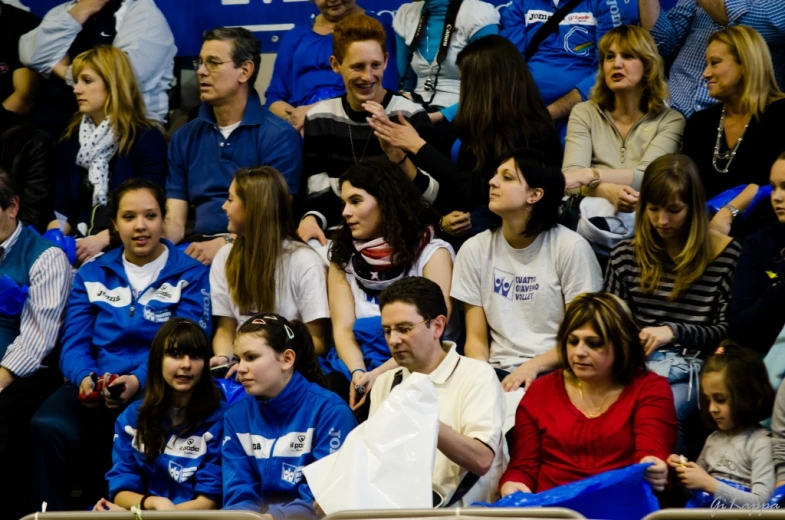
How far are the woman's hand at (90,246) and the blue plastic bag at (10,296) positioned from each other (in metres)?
0.44

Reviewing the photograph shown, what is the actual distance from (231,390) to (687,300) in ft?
5.45

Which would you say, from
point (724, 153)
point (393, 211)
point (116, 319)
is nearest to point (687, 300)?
point (724, 153)

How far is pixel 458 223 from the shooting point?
470 centimetres

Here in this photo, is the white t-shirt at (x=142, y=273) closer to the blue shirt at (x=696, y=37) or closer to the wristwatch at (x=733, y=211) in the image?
the wristwatch at (x=733, y=211)

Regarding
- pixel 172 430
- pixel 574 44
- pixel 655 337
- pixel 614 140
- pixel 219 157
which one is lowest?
pixel 172 430

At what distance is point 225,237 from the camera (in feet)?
16.4

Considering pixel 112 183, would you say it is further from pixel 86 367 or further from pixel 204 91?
pixel 86 367

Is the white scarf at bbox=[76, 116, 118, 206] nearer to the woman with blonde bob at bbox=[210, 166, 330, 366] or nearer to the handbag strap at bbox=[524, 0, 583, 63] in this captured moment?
the woman with blonde bob at bbox=[210, 166, 330, 366]

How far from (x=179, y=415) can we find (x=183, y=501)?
297 millimetres

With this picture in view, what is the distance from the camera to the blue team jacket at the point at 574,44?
17.8 feet

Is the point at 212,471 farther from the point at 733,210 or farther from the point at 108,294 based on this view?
the point at 733,210

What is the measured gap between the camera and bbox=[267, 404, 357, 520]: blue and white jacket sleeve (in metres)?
3.61

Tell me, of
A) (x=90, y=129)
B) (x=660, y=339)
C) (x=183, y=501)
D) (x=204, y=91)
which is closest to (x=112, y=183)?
(x=90, y=129)

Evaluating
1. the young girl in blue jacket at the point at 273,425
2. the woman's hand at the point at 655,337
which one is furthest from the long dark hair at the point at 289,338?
the woman's hand at the point at 655,337
